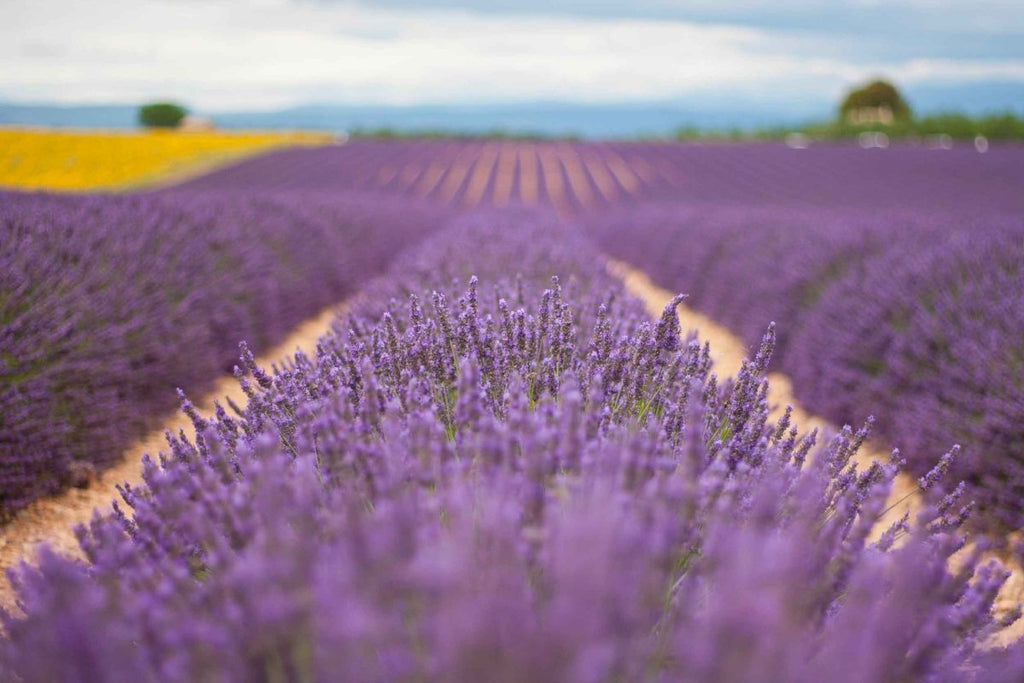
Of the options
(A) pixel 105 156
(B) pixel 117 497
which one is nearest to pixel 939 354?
(B) pixel 117 497

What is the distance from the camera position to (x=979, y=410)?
3.28 m

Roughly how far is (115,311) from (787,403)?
13.7ft

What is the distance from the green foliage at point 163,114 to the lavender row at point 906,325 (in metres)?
22.9

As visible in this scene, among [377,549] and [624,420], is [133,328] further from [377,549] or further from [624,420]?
[377,549]

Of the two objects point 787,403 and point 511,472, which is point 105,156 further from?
point 511,472

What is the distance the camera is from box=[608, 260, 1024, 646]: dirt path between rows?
2.75m

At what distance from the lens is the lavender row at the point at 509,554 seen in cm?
74

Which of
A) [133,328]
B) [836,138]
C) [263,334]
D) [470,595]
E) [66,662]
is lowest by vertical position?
[263,334]

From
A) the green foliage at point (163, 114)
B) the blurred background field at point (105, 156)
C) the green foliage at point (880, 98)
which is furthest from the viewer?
the green foliage at point (880, 98)

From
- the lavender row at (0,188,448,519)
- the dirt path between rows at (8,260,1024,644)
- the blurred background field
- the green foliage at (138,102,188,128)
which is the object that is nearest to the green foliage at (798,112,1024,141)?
the blurred background field

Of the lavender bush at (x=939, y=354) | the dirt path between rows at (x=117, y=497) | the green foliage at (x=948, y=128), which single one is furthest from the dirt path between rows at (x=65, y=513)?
the green foliage at (x=948, y=128)

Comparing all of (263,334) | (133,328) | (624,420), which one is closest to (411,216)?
(263,334)

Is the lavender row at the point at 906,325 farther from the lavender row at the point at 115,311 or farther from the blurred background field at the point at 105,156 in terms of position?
the blurred background field at the point at 105,156

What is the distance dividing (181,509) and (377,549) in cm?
54
